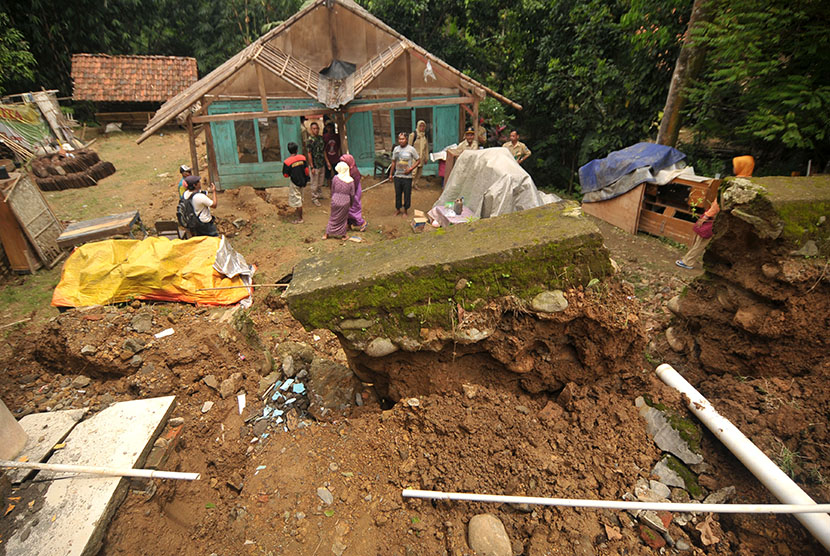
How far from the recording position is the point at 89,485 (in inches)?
110

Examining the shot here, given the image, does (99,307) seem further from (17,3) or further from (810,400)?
(17,3)

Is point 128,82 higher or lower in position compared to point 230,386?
higher

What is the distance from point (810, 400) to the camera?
10.5ft

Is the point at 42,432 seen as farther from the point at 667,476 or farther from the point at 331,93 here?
the point at 331,93

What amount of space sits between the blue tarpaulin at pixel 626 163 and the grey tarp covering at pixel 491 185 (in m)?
0.94

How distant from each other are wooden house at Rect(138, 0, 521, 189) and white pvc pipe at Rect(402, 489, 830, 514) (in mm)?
9278

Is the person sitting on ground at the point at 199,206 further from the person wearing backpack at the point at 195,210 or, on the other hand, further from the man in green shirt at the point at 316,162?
the man in green shirt at the point at 316,162

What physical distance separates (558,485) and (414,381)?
1.21 metres

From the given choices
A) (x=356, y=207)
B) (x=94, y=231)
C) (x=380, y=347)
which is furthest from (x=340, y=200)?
(x=380, y=347)

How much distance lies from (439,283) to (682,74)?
7.98 meters

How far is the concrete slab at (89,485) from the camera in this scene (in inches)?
98.9

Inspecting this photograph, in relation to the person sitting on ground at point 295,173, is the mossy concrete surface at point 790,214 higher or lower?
higher

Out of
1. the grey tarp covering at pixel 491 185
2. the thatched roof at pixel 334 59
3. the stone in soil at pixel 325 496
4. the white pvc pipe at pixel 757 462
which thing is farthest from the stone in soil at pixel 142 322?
the thatched roof at pixel 334 59

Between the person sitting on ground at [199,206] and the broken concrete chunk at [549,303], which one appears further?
the person sitting on ground at [199,206]
